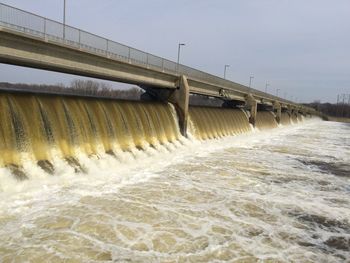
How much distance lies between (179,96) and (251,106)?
24.3m

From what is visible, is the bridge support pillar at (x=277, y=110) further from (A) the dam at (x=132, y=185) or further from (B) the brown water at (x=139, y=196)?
(B) the brown water at (x=139, y=196)

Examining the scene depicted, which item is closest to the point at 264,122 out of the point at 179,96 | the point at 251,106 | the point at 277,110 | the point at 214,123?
the point at 251,106

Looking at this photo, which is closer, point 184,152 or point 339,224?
point 339,224

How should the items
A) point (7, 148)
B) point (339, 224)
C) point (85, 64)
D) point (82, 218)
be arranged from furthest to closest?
1. point (85, 64)
2. point (7, 148)
3. point (339, 224)
4. point (82, 218)

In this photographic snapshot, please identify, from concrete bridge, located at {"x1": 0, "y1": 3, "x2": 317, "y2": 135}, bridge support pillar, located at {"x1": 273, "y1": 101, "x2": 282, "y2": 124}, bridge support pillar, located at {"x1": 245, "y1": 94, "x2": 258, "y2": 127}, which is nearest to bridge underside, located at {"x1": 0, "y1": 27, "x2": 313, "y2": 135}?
concrete bridge, located at {"x1": 0, "y1": 3, "x2": 317, "y2": 135}

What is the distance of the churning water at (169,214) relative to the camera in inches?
348

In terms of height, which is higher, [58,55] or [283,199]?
[58,55]

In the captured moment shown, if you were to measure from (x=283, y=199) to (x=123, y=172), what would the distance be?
22.6ft

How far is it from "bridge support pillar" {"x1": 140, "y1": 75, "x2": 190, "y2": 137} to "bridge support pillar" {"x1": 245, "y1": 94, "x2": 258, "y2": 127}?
72.9 feet

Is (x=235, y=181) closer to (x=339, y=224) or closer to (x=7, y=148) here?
(x=339, y=224)

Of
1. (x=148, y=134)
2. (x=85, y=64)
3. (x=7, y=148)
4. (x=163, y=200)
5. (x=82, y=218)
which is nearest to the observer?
(x=82, y=218)

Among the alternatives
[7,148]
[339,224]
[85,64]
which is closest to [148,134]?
[85,64]

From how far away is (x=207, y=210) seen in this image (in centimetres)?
1213

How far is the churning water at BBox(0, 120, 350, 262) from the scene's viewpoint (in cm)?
884
